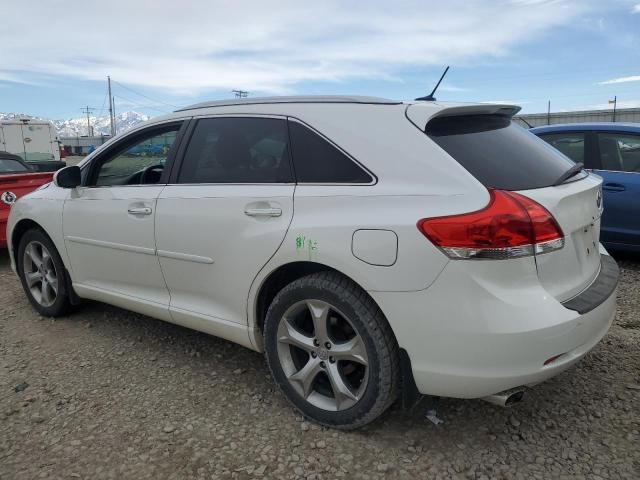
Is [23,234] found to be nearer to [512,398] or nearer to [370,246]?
[370,246]

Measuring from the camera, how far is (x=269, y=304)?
2900 mm

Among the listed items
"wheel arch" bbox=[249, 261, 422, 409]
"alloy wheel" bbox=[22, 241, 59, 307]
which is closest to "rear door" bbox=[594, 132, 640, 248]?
"wheel arch" bbox=[249, 261, 422, 409]

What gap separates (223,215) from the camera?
287cm

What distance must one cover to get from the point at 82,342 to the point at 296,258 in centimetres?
215

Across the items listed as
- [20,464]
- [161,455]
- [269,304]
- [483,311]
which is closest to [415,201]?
[483,311]

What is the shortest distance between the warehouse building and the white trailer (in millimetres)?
21225

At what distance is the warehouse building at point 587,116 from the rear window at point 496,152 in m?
23.5

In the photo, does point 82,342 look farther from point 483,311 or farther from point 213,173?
point 483,311

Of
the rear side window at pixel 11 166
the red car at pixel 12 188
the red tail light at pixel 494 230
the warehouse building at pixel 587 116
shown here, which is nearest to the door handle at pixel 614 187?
the red tail light at pixel 494 230

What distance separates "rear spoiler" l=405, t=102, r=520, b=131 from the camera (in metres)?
2.47

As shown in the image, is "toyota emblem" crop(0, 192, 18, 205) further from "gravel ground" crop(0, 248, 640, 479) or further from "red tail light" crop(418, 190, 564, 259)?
"red tail light" crop(418, 190, 564, 259)

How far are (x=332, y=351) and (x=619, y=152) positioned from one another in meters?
4.32

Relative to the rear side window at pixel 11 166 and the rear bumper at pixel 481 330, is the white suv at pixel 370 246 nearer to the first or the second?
the rear bumper at pixel 481 330

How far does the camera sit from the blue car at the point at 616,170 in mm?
5188
